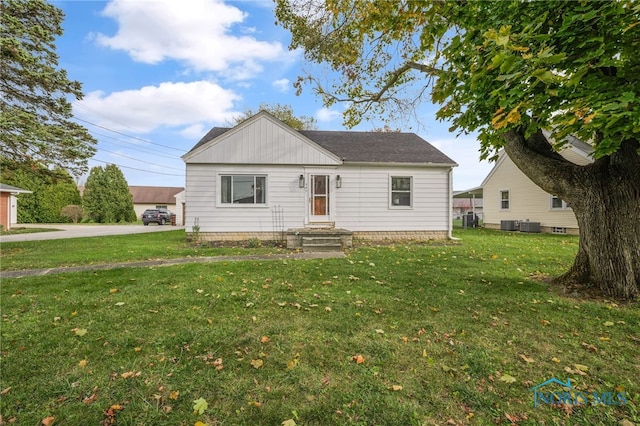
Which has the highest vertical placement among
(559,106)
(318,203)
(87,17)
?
(87,17)

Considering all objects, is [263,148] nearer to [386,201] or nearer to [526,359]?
[386,201]

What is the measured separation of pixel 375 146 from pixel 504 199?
12.0 metres

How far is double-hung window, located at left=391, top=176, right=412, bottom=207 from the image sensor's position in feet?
40.1

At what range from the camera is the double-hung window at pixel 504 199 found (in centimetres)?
1962

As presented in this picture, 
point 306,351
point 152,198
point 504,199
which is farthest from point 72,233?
point 152,198

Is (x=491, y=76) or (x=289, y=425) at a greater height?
(x=491, y=76)

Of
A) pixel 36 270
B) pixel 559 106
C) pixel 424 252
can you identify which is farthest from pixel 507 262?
pixel 36 270

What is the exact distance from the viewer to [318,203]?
11781 mm

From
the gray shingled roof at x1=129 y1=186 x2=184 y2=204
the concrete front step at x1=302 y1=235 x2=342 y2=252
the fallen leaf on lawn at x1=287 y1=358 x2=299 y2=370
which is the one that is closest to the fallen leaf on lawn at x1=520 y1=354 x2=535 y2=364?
the fallen leaf on lawn at x1=287 y1=358 x2=299 y2=370

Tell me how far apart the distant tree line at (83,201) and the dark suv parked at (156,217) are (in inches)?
221

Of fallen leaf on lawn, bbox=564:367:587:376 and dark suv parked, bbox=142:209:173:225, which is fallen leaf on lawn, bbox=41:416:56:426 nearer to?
fallen leaf on lawn, bbox=564:367:587:376

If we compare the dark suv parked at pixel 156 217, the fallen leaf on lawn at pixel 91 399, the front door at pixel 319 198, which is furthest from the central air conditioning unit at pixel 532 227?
the dark suv parked at pixel 156 217

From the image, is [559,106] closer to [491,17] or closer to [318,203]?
[491,17]

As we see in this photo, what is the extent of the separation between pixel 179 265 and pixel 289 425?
573 centimetres
